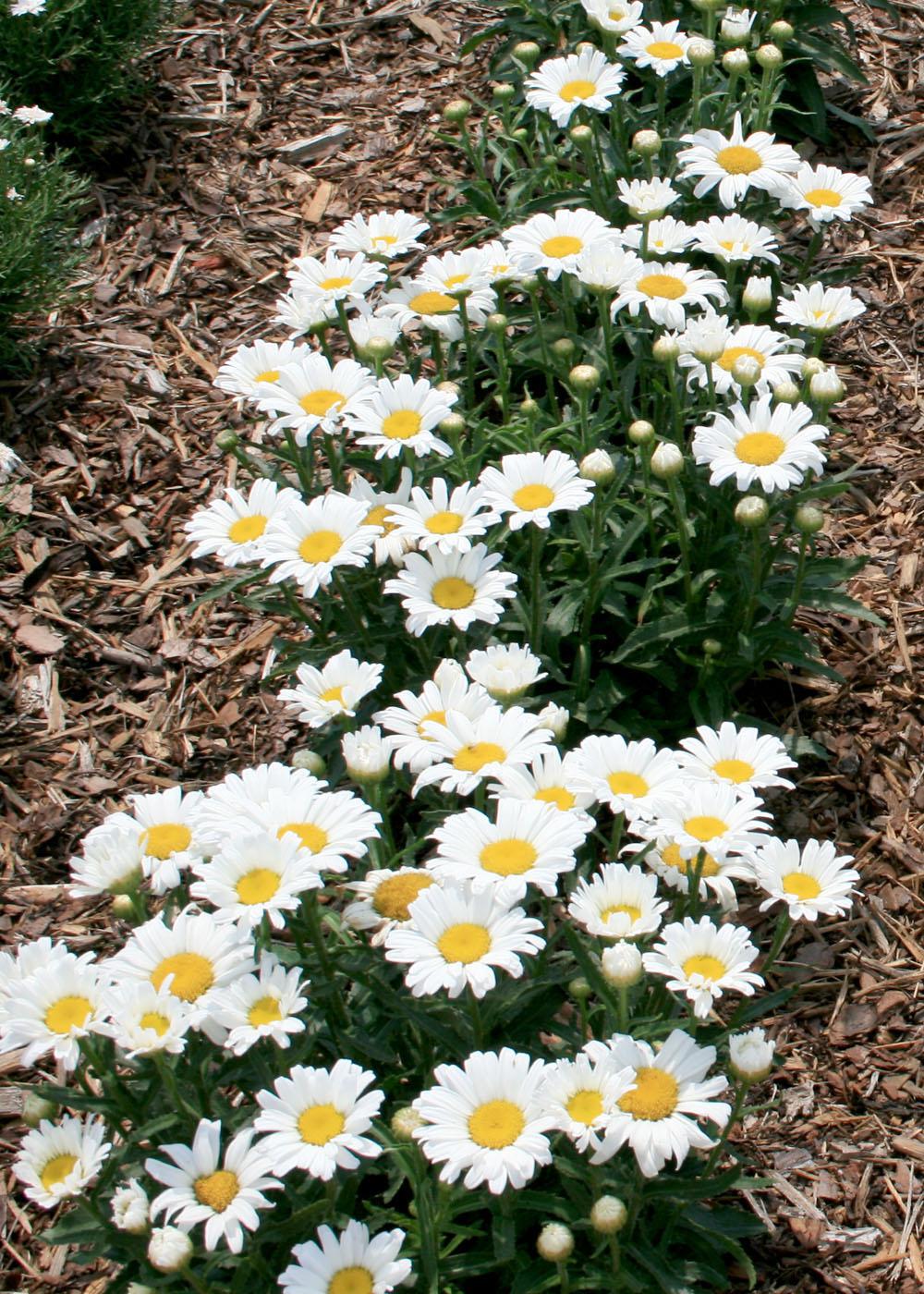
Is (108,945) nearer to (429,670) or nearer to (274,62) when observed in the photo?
(429,670)

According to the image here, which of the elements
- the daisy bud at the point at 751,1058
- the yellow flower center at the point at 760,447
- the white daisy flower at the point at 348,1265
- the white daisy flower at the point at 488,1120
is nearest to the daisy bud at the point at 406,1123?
the white daisy flower at the point at 488,1120

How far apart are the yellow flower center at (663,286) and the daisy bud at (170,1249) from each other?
277 centimetres

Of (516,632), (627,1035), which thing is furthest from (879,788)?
(627,1035)

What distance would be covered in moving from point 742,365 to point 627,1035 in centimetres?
184

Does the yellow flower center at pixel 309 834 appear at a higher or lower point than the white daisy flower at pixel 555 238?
lower

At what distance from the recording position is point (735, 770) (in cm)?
314

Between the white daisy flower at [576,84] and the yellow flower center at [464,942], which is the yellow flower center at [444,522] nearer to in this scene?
the yellow flower center at [464,942]

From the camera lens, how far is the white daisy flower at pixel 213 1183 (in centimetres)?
254

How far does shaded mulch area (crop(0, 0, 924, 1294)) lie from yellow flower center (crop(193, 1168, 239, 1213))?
993 millimetres

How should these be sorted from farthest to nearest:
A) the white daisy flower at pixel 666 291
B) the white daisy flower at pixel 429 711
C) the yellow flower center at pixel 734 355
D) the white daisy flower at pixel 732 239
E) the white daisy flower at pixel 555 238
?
the white daisy flower at pixel 732 239 → the white daisy flower at pixel 555 238 → the white daisy flower at pixel 666 291 → the yellow flower center at pixel 734 355 → the white daisy flower at pixel 429 711

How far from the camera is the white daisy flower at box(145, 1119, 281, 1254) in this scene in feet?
8.34

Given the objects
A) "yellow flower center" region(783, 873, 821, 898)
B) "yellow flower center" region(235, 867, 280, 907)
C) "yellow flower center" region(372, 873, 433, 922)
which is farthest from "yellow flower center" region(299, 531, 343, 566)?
"yellow flower center" region(783, 873, 821, 898)

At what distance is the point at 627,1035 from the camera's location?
8.77ft

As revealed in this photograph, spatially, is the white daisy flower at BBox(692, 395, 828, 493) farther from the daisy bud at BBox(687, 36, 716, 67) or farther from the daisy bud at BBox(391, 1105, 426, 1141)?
the daisy bud at BBox(391, 1105, 426, 1141)
